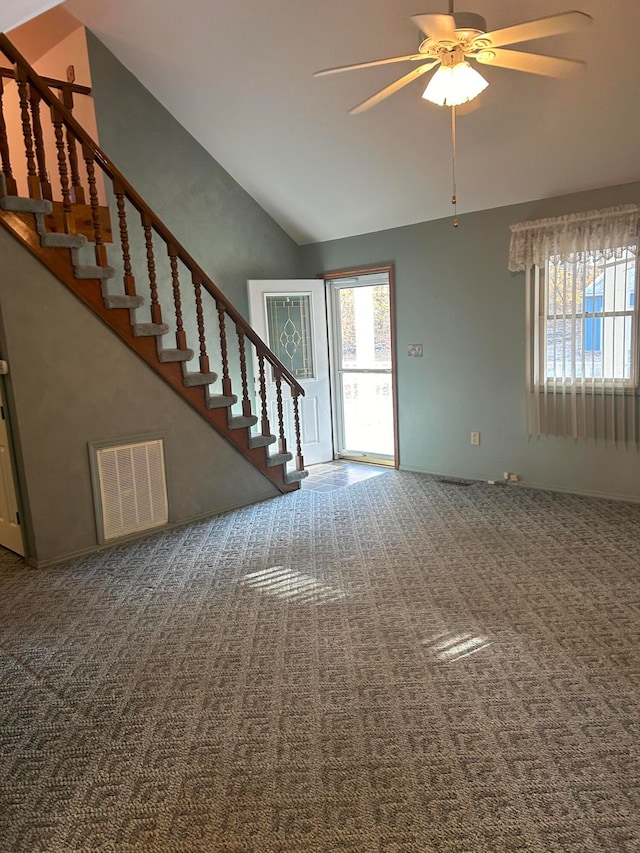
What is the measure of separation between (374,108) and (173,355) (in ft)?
7.46

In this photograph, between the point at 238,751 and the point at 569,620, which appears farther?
the point at 569,620

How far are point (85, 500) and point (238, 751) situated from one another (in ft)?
7.84

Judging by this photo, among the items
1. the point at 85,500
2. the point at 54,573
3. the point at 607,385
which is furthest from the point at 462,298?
the point at 54,573

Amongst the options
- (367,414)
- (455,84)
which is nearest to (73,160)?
(455,84)

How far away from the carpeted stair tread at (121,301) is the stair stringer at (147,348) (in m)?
0.03

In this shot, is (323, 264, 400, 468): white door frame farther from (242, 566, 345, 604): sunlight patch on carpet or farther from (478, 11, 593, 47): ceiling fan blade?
(478, 11, 593, 47): ceiling fan blade

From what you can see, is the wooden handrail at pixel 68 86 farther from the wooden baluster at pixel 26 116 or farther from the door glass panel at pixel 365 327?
the door glass panel at pixel 365 327

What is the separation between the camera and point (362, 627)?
9.57 ft

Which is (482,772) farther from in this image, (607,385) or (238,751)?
(607,385)

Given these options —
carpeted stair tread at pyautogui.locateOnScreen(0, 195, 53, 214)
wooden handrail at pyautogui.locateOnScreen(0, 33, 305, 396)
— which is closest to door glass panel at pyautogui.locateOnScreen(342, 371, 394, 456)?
wooden handrail at pyautogui.locateOnScreen(0, 33, 305, 396)

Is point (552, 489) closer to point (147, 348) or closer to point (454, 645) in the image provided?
point (454, 645)

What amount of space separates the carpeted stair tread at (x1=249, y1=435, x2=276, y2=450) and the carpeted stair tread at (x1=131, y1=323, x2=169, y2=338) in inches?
47.6

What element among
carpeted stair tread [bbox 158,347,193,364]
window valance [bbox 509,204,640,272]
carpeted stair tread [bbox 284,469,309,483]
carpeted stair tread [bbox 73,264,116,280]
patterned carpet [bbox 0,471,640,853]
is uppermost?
window valance [bbox 509,204,640,272]

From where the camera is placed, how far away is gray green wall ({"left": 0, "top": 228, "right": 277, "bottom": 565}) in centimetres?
363
